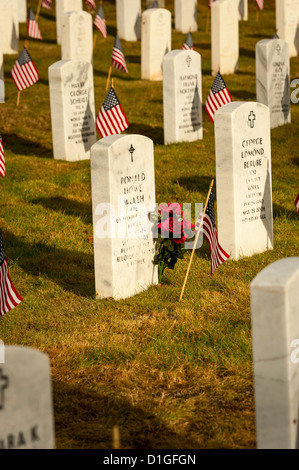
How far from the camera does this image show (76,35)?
59.1 feet

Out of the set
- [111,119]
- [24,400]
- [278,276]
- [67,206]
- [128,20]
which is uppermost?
[128,20]

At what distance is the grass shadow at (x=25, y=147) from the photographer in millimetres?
13609

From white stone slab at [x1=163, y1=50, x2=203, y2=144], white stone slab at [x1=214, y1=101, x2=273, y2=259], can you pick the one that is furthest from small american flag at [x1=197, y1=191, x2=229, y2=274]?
white stone slab at [x1=163, y1=50, x2=203, y2=144]

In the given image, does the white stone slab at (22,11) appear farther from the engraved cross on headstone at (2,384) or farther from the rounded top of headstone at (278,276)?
the engraved cross on headstone at (2,384)

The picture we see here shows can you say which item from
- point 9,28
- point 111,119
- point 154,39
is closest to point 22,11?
point 9,28

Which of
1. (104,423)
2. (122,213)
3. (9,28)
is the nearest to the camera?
(104,423)

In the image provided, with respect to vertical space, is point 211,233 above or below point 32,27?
below

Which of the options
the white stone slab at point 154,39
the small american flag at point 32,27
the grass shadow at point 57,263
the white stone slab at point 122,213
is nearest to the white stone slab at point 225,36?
the white stone slab at point 154,39

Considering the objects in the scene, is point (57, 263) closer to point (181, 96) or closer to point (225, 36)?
point (181, 96)

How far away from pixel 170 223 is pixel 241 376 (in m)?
2.43

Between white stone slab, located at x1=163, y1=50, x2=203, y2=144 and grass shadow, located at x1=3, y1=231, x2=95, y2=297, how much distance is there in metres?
5.17

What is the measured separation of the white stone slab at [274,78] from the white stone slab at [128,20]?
856 centimetres

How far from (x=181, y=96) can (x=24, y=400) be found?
1081 centimetres

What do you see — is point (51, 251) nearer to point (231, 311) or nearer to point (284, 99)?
point (231, 311)
